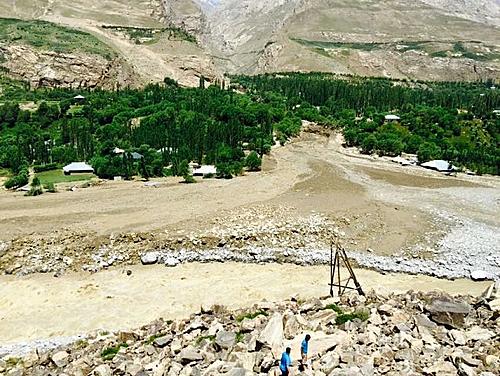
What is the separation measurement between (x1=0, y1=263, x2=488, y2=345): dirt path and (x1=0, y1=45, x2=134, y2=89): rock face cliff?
66.6 meters

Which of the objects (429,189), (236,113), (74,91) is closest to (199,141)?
(236,113)

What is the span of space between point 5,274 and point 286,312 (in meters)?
17.2

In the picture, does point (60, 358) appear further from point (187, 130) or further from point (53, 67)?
point (53, 67)

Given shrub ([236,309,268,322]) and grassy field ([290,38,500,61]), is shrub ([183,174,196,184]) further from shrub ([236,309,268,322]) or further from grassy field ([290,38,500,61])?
grassy field ([290,38,500,61])

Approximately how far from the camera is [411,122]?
70688mm

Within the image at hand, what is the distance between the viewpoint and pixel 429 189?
45.0 metres

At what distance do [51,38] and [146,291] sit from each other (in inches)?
3243

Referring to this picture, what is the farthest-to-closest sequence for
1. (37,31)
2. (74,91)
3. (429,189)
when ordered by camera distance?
(37,31), (74,91), (429,189)

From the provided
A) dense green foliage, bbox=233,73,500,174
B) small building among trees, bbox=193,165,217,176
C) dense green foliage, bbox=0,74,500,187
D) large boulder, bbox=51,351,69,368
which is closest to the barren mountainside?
dense green foliage, bbox=0,74,500,187

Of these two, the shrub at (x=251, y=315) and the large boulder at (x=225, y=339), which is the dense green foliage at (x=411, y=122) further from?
the large boulder at (x=225, y=339)

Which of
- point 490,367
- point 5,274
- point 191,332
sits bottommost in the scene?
point 5,274

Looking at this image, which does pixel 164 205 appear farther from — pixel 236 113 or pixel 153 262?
pixel 236 113

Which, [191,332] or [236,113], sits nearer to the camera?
[191,332]

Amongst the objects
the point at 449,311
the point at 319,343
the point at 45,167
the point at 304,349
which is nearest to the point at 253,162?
the point at 45,167
